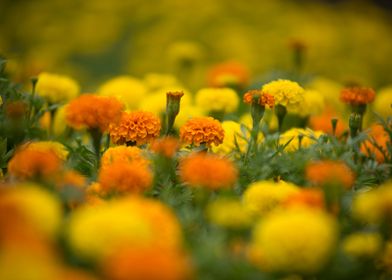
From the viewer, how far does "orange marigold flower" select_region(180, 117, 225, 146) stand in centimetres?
169

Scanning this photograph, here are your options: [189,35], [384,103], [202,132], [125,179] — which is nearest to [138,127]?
[202,132]

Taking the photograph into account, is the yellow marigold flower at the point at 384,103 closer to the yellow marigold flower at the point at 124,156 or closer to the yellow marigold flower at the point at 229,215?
the yellow marigold flower at the point at 124,156

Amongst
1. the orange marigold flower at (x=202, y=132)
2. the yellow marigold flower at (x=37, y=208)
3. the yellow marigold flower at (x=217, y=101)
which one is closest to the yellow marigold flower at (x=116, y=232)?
the yellow marigold flower at (x=37, y=208)

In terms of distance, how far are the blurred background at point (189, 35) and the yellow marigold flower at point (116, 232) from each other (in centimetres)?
451

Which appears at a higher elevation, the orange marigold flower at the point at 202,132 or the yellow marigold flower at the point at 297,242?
the orange marigold flower at the point at 202,132

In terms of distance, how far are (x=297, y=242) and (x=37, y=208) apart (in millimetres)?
382

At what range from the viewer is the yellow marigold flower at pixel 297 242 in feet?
3.16

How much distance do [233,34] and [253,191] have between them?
5271 mm

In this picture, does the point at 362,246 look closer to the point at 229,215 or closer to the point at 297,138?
the point at 229,215

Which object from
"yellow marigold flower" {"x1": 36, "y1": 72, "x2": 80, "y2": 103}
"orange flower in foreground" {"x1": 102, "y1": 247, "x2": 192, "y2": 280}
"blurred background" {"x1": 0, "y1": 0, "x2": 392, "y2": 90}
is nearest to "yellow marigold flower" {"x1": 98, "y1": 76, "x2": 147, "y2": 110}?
"yellow marigold flower" {"x1": 36, "y1": 72, "x2": 80, "y2": 103}

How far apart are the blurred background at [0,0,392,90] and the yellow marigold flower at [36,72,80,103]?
321 cm

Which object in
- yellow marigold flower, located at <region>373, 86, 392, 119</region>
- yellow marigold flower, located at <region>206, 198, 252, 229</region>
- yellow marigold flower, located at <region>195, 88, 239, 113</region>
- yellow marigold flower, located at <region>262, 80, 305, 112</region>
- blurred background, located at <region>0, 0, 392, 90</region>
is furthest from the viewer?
blurred background, located at <region>0, 0, 392, 90</region>

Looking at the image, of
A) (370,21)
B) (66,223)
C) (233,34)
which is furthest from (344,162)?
(370,21)

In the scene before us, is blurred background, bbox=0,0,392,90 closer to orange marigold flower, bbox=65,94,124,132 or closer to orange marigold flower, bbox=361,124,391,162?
orange marigold flower, bbox=361,124,391,162
